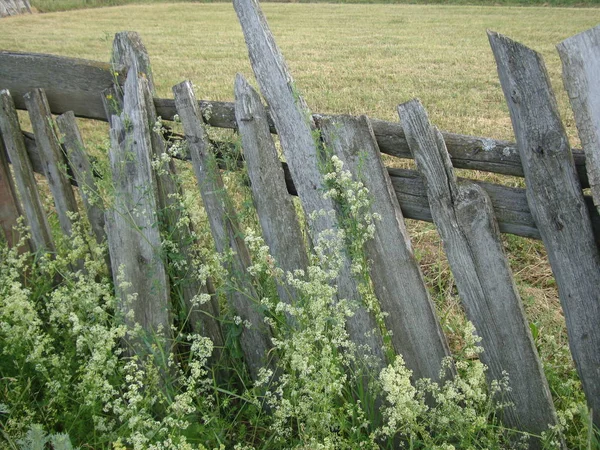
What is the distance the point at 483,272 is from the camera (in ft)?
9.02

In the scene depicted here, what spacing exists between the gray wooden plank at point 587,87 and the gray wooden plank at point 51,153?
2.64 metres

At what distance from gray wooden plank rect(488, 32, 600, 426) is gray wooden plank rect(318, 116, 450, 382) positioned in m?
0.54

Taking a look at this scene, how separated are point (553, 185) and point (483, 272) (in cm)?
45

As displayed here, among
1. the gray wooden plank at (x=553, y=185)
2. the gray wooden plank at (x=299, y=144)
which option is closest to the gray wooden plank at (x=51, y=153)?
the gray wooden plank at (x=299, y=144)

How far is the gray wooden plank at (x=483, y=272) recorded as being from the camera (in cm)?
270

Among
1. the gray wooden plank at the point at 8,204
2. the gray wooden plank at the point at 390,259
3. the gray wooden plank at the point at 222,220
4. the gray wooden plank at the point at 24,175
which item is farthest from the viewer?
the gray wooden plank at the point at 8,204

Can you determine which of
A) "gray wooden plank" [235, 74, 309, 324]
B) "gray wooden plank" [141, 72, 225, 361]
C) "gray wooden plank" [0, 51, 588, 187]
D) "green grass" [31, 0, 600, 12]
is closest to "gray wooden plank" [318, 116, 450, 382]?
"gray wooden plank" [0, 51, 588, 187]

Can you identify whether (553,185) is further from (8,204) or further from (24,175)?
(8,204)

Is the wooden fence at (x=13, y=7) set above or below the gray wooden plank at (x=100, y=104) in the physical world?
above

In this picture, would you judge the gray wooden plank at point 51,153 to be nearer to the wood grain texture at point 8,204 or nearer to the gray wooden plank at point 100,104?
the gray wooden plank at point 100,104

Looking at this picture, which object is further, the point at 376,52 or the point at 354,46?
the point at 354,46

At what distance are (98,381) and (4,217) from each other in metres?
2.02

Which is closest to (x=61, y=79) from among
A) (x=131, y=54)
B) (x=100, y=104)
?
(x=100, y=104)

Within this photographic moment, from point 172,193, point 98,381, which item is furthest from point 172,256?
point 98,381
